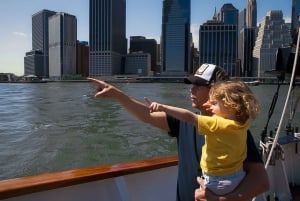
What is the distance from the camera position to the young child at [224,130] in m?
1.56

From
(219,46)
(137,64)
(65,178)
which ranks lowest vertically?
(65,178)

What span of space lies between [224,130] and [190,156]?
0.30m

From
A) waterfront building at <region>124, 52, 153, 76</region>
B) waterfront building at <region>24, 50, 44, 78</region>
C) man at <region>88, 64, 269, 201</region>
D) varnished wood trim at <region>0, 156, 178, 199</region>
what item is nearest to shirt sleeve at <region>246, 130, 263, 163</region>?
man at <region>88, 64, 269, 201</region>

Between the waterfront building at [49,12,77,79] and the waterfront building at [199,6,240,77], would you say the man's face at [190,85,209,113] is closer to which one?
the waterfront building at [199,6,240,77]

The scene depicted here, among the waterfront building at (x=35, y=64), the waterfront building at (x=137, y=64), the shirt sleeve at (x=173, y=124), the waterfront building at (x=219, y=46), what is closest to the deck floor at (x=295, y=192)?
the shirt sleeve at (x=173, y=124)

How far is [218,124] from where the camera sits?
1545 millimetres

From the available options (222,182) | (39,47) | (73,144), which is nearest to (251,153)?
(222,182)

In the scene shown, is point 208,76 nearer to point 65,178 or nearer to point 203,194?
point 203,194

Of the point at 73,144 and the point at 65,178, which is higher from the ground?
the point at 65,178

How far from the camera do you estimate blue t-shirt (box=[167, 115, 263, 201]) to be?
1.74m

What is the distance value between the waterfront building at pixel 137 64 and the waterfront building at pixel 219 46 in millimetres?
24262

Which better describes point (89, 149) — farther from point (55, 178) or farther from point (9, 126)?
point (55, 178)

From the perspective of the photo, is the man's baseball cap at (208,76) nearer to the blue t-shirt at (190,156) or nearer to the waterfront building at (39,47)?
the blue t-shirt at (190,156)

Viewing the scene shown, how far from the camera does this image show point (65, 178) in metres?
1.94
